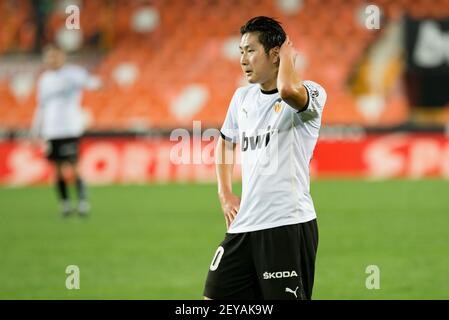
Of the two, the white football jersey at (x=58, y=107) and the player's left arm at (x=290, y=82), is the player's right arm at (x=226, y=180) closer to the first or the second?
the player's left arm at (x=290, y=82)

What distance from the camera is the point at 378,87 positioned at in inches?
883

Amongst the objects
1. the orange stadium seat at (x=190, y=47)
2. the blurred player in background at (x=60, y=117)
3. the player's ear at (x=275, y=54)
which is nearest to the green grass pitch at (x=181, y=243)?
the blurred player in background at (x=60, y=117)

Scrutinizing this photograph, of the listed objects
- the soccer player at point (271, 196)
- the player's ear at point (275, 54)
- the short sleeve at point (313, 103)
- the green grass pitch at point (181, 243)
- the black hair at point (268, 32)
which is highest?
the black hair at point (268, 32)

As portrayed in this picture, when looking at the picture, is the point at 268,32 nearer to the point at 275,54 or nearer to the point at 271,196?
the point at 275,54

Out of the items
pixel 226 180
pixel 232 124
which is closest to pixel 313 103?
pixel 232 124

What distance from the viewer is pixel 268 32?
461 centimetres

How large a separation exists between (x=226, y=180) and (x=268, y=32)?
2.82ft

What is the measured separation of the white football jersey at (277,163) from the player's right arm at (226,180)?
0.07m

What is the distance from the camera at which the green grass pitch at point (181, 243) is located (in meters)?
7.76

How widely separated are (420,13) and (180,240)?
571 inches

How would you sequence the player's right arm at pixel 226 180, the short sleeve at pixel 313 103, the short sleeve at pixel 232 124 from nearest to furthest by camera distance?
the short sleeve at pixel 313 103 < the player's right arm at pixel 226 180 < the short sleeve at pixel 232 124

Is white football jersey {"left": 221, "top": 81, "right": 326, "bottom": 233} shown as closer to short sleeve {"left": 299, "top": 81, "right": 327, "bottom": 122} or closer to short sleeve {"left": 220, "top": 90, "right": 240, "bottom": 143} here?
short sleeve {"left": 299, "top": 81, "right": 327, "bottom": 122}
